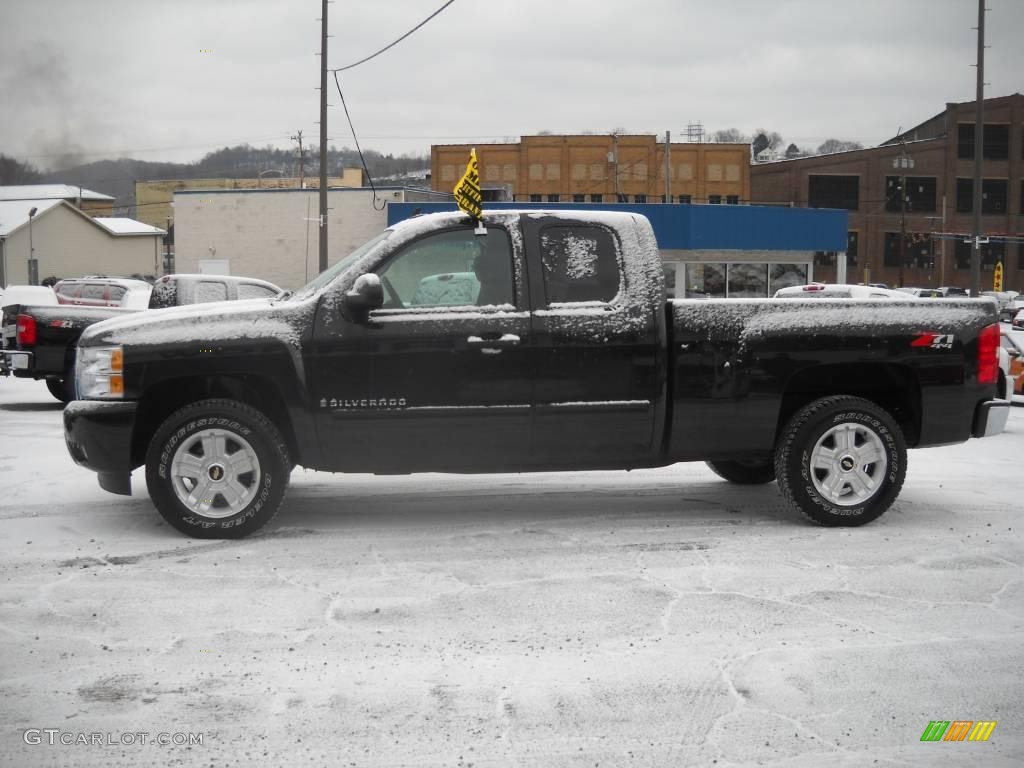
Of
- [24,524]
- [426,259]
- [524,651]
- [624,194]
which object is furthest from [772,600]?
[624,194]

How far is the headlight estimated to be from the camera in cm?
654

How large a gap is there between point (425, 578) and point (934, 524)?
11.6ft

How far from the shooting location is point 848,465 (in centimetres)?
698

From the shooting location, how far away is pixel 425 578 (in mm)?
5805

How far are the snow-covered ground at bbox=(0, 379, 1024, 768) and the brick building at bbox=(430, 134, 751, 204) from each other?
7072 centimetres

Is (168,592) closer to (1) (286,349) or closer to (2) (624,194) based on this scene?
(1) (286,349)

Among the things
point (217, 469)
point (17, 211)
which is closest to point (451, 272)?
point (217, 469)

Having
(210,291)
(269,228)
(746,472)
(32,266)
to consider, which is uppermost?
(269,228)

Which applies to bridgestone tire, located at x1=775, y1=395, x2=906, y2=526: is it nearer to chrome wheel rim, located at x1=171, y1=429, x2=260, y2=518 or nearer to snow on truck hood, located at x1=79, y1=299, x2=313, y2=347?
snow on truck hood, located at x1=79, y1=299, x2=313, y2=347

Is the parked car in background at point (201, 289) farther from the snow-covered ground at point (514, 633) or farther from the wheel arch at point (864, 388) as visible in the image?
the wheel arch at point (864, 388)

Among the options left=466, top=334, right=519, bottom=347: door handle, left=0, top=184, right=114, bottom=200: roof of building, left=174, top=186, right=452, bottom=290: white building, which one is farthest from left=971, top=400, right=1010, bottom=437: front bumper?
left=0, top=184, right=114, bottom=200: roof of building

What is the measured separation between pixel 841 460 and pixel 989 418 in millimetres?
1030

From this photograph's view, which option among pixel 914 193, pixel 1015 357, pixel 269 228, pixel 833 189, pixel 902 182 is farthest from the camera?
pixel 833 189

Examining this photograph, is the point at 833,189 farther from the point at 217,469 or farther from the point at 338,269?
the point at 217,469
